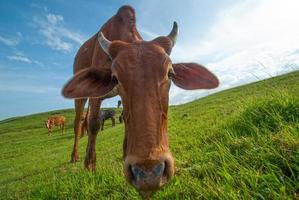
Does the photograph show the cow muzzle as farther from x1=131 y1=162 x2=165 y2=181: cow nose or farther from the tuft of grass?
the tuft of grass

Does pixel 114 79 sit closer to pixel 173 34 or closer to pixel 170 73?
pixel 170 73

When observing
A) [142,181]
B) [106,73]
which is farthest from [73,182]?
[142,181]

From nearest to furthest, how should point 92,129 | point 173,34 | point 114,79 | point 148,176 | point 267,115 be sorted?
point 148,176 < point 114,79 < point 173,34 < point 267,115 < point 92,129

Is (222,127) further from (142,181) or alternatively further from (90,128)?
(142,181)

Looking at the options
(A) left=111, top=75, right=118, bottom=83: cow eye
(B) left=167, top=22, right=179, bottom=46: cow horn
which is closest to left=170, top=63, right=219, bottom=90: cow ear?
(B) left=167, top=22, right=179, bottom=46: cow horn

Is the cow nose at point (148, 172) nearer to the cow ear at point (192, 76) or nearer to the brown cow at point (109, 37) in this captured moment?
the cow ear at point (192, 76)

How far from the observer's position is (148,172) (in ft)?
10.1

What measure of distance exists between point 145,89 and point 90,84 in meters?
1.35

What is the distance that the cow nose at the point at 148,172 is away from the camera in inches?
120

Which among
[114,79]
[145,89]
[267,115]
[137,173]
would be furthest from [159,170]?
[267,115]

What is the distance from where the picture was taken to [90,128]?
25.1ft

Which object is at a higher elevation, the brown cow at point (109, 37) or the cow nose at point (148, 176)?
the brown cow at point (109, 37)

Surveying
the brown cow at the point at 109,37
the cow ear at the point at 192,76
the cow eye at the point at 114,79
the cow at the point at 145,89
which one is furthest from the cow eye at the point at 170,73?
the brown cow at the point at 109,37

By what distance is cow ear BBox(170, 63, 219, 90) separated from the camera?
4781mm
